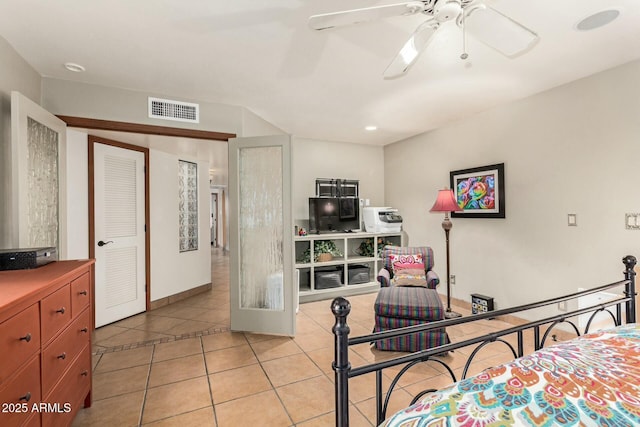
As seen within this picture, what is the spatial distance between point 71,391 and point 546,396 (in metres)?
2.15

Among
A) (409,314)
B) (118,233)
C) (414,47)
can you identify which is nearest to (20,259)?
(118,233)

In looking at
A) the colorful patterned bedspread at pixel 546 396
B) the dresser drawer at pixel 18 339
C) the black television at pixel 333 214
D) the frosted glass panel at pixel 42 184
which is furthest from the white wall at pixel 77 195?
the colorful patterned bedspread at pixel 546 396

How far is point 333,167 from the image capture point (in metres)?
4.90

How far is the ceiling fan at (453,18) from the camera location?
1296 millimetres

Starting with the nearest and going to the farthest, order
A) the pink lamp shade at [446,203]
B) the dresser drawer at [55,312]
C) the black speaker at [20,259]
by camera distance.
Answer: the dresser drawer at [55,312] < the black speaker at [20,259] < the pink lamp shade at [446,203]

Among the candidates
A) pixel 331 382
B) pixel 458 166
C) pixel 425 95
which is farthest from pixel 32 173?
pixel 458 166

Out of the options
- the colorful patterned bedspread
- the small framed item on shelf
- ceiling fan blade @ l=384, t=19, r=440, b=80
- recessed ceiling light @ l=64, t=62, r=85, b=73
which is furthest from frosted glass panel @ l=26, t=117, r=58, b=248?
the small framed item on shelf

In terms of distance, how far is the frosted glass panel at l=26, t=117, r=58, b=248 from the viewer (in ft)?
6.66

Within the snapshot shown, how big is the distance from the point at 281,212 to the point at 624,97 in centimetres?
312

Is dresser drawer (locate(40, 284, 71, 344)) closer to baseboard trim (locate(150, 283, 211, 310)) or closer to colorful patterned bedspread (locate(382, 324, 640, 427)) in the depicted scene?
colorful patterned bedspread (locate(382, 324, 640, 427))

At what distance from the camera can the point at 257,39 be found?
1.98 metres

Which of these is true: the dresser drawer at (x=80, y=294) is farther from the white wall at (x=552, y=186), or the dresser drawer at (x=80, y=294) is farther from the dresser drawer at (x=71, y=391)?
the white wall at (x=552, y=186)

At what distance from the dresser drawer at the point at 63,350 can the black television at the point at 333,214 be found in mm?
3016

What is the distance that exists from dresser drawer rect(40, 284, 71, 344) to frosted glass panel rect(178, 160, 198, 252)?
9.24ft
